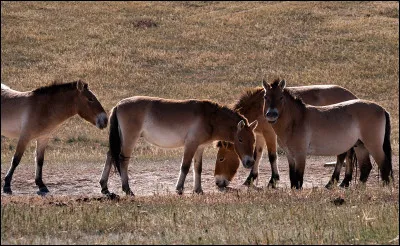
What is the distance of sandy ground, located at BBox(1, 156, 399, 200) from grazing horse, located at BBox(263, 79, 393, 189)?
1.29 metres

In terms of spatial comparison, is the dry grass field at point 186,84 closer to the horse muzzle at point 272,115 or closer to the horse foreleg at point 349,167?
the horse foreleg at point 349,167

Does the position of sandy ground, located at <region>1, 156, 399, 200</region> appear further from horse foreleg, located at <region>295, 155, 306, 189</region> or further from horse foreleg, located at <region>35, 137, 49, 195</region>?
horse foreleg, located at <region>295, 155, 306, 189</region>

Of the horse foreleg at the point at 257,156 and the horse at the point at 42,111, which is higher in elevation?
the horse at the point at 42,111

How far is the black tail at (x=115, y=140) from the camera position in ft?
53.9

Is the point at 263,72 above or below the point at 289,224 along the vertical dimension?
below

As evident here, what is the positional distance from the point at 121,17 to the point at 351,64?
17033 mm

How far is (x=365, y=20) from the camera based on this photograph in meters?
52.5

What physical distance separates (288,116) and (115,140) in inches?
124

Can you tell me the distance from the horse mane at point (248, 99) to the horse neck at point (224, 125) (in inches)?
54.3

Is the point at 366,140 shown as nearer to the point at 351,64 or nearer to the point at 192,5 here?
the point at 351,64

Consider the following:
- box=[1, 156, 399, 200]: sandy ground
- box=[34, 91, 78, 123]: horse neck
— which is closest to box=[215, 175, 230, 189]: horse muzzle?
box=[1, 156, 399, 200]: sandy ground

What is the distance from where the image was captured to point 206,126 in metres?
16.4

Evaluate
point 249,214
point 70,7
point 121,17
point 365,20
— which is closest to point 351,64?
point 365,20

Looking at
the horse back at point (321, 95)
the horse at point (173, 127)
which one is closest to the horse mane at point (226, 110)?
the horse at point (173, 127)
